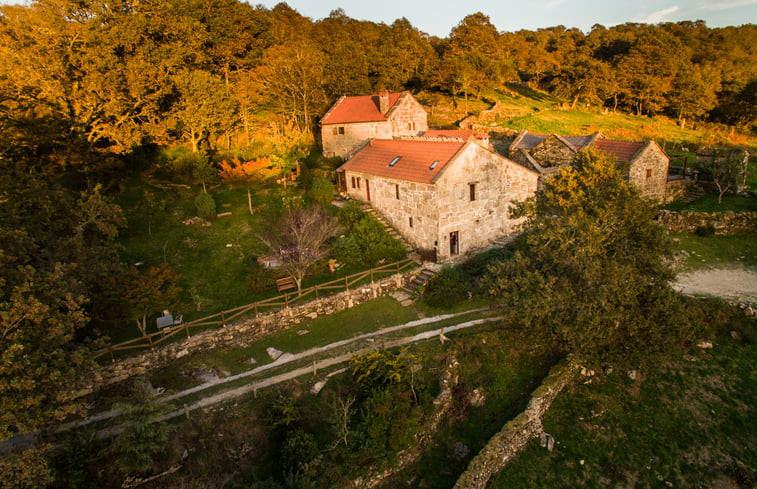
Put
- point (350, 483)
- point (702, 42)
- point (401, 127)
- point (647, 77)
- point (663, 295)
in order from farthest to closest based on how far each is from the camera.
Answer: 1. point (702, 42)
2. point (647, 77)
3. point (401, 127)
4. point (663, 295)
5. point (350, 483)

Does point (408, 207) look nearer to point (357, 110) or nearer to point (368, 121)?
point (368, 121)

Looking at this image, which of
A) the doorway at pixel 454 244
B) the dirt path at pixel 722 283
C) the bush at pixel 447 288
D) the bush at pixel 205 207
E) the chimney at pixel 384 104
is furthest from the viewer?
the chimney at pixel 384 104

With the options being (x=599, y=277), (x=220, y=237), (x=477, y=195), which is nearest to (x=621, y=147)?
(x=477, y=195)

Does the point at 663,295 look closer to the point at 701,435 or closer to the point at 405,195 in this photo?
the point at 701,435

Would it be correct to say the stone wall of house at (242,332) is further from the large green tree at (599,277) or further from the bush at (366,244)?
the large green tree at (599,277)

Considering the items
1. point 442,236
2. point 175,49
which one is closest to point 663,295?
point 442,236

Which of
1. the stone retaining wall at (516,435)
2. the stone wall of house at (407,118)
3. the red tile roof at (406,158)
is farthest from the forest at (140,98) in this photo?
the stone retaining wall at (516,435)
